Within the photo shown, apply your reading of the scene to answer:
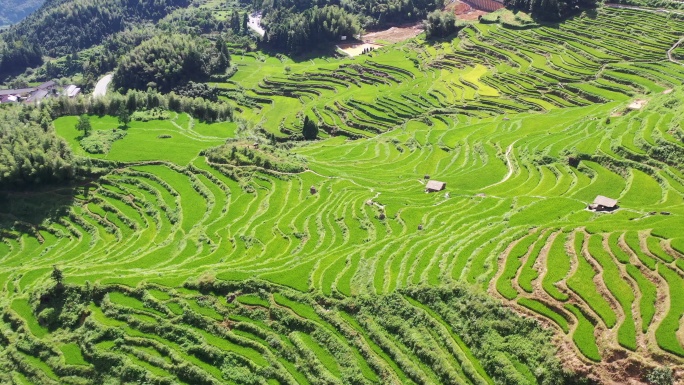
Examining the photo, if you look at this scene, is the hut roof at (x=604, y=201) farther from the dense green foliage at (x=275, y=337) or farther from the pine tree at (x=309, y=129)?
the pine tree at (x=309, y=129)

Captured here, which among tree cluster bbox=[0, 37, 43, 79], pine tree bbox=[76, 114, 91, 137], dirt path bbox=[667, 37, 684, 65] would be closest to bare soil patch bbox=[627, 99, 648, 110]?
dirt path bbox=[667, 37, 684, 65]

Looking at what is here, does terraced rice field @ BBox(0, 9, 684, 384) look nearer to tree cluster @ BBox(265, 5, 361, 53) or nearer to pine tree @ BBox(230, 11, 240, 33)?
tree cluster @ BBox(265, 5, 361, 53)

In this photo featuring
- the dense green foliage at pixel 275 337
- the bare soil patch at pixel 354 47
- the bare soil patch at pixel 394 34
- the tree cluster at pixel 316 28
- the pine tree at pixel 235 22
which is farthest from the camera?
the pine tree at pixel 235 22

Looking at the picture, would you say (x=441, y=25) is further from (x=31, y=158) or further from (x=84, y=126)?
(x=31, y=158)

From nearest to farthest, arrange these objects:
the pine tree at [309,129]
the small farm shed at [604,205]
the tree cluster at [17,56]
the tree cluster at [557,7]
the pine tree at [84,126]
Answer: the small farm shed at [604,205] < the pine tree at [84,126] < the pine tree at [309,129] < the tree cluster at [557,7] < the tree cluster at [17,56]

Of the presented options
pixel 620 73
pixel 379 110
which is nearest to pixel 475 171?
pixel 379 110

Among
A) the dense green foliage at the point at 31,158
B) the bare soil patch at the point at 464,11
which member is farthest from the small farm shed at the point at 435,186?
the bare soil patch at the point at 464,11

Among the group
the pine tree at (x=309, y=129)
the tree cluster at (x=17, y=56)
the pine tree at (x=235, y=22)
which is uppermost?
the pine tree at (x=235, y=22)
